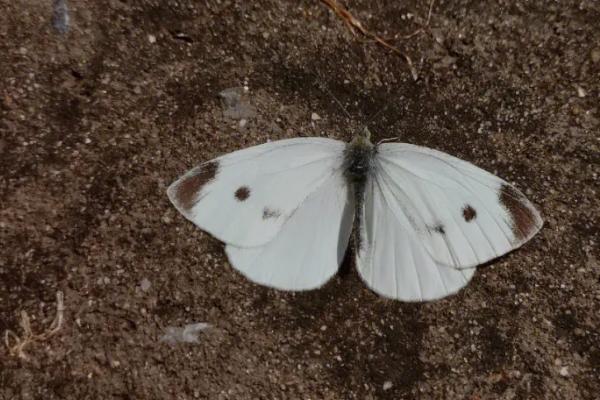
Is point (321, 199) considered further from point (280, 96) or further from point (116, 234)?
point (116, 234)

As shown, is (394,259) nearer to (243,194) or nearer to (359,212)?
(359,212)

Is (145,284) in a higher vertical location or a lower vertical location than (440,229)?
lower

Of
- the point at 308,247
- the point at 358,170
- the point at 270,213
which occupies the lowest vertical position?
the point at 308,247

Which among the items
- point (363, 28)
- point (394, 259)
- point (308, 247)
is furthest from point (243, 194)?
point (363, 28)

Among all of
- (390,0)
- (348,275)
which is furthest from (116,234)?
(390,0)

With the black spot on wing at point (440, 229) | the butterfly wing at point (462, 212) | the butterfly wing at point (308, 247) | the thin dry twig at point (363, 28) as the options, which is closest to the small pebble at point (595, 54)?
the thin dry twig at point (363, 28)

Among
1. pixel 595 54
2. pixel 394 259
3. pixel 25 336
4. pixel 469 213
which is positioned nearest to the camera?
pixel 469 213

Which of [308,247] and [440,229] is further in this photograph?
[308,247]

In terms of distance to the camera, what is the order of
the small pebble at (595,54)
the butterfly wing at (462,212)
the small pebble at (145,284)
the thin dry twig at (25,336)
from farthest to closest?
the small pebble at (595,54)
the small pebble at (145,284)
the thin dry twig at (25,336)
the butterfly wing at (462,212)

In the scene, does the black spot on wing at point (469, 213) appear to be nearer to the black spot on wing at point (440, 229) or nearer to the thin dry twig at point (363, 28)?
the black spot on wing at point (440, 229)

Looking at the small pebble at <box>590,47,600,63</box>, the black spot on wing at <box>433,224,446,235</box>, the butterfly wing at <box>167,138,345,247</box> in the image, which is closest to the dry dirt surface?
the small pebble at <box>590,47,600,63</box>
